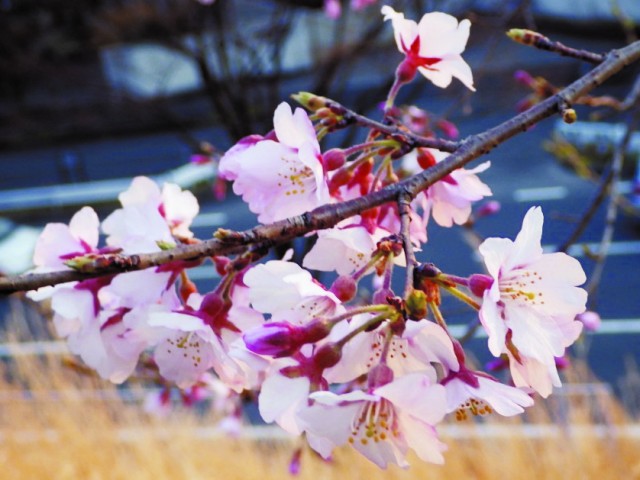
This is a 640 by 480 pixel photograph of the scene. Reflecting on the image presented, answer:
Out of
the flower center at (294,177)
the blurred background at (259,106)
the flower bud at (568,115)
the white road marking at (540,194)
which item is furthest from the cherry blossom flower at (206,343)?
the white road marking at (540,194)

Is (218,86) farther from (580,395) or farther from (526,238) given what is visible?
(526,238)

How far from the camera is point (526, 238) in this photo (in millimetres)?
468

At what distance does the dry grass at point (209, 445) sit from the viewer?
2.47m

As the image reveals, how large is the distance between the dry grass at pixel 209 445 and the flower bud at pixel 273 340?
218 cm

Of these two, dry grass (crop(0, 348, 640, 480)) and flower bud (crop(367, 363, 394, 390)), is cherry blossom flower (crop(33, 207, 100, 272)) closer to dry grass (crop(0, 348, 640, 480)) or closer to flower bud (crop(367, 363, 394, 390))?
flower bud (crop(367, 363, 394, 390))

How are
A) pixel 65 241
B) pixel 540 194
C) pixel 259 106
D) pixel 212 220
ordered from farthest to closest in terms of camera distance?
1. pixel 212 220
2. pixel 540 194
3. pixel 259 106
4. pixel 65 241

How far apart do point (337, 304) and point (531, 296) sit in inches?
5.8

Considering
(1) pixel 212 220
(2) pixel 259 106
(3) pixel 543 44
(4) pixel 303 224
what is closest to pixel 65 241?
(4) pixel 303 224

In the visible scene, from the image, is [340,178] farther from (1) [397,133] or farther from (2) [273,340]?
(2) [273,340]

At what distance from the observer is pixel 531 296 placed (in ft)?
1.64

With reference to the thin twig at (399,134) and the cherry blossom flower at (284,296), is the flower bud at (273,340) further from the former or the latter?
the thin twig at (399,134)

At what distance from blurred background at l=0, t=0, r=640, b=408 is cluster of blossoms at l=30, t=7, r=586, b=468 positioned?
77 cm

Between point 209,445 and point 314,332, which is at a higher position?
point 314,332

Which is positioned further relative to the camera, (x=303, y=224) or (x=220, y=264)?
(x=220, y=264)
